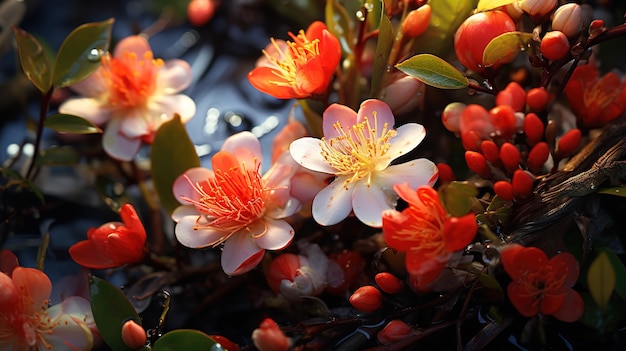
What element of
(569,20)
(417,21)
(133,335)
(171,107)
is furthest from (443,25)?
(133,335)

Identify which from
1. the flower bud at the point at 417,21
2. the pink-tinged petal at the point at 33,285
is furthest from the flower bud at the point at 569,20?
the pink-tinged petal at the point at 33,285

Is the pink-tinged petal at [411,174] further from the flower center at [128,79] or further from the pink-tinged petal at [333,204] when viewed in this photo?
the flower center at [128,79]

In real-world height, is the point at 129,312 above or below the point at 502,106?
below

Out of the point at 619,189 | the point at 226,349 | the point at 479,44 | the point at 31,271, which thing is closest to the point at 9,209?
the point at 31,271

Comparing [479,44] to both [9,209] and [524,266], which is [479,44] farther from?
[9,209]

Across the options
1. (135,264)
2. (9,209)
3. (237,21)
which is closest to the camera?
(135,264)

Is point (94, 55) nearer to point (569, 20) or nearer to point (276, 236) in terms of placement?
point (276, 236)
